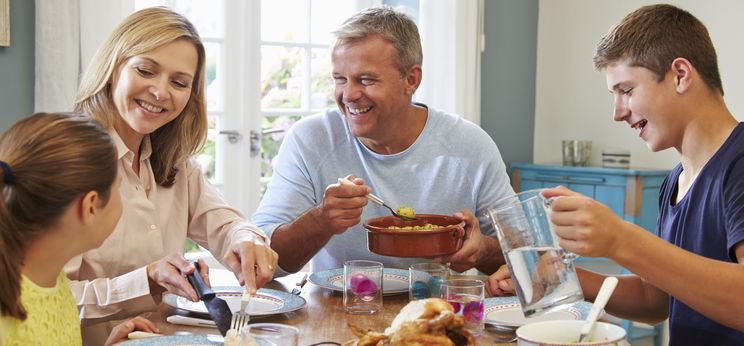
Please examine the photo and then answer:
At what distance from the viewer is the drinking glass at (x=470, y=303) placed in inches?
56.7

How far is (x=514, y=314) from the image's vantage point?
157 centimetres

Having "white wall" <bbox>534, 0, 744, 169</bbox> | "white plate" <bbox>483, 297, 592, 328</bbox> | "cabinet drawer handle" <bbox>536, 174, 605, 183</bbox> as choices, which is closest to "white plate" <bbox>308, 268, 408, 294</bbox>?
"white plate" <bbox>483, 297, 592, 328</bbox>

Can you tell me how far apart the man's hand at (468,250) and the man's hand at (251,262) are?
46 centimetres

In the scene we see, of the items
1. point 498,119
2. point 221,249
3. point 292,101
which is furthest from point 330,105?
point 221,249

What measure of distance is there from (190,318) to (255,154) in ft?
8.07

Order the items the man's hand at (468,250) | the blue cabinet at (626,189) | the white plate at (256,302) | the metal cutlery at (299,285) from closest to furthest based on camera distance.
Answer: the white plate at (256,302)
the metal cutlery at (299,285)
the man's hand at (468,250)
the blue cabinet at (626,189)

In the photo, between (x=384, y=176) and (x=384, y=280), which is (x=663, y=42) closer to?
(x=384, y=280)

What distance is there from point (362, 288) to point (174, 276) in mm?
394

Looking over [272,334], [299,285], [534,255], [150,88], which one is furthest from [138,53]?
[534,255]

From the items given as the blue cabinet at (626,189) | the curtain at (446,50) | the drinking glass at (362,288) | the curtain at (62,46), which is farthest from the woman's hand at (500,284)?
the curtain at (446,50)

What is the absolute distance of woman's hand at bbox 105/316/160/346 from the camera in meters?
1.41

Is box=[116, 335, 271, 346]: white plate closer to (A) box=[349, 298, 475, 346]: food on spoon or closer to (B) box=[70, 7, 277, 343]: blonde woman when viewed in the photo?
(B) box=[70, 7, 277, 343]: blonde woman

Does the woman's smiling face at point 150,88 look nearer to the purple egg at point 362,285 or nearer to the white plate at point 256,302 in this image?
the white plate at point 256,302

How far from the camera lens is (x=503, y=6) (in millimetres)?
4762
